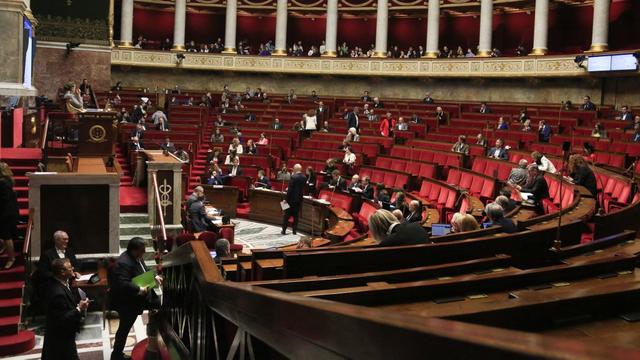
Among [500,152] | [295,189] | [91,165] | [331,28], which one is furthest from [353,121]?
[91,165]

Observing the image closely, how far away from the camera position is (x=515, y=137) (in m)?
17.9

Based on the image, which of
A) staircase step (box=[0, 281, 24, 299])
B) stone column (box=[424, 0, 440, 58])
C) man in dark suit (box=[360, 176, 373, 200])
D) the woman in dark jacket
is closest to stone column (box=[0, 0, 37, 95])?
the woman in dark jacket

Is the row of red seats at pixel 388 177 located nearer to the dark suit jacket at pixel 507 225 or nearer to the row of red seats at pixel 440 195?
the row of red seats at pixel 440 195

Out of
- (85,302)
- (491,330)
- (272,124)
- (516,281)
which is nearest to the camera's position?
(491,330)

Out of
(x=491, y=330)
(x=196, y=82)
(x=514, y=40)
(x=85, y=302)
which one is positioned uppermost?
(x=514, y=40)

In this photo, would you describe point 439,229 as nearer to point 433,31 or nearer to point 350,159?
point 350,159

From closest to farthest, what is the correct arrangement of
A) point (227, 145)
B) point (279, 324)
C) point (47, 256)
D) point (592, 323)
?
point (279, 324) < point (592, 323) < point (47, 256) < point (227, 145)

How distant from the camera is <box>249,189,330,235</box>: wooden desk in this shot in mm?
13859

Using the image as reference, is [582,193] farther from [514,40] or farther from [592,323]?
[514,40]

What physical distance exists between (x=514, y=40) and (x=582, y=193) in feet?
74.9

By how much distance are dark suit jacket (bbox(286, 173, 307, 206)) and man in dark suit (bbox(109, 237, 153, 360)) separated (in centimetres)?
769

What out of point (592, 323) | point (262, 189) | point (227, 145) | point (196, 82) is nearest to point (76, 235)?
point (262, 189)

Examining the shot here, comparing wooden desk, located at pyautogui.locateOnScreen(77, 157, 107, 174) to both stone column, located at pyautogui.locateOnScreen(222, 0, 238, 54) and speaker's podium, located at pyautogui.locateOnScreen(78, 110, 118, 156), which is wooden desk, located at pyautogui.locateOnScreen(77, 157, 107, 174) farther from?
stone column, located at pyautogui.locateOnScreen(222, 0, 238, 54)

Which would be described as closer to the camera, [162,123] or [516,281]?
[516,281]
